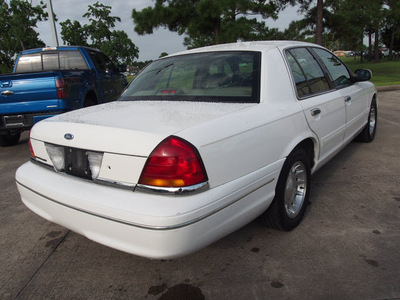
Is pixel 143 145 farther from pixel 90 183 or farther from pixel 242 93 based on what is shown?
pixel 242 93

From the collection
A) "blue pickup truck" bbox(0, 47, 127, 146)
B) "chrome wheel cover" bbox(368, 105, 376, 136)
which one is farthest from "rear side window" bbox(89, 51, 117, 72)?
"chrome wheel cover" bbox(368, 105, 376, 136)

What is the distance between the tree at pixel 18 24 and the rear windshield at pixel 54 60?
89.1 feet

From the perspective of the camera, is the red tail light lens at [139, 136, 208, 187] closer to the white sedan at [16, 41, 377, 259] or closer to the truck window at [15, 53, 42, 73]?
the white sedan at [16, 41, 377, 259]

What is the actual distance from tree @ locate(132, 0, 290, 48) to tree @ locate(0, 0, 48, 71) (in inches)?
726

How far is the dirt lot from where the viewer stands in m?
2.16

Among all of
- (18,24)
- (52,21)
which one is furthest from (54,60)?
(18,24)

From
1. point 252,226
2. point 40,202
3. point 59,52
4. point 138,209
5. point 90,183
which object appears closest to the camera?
point 138,209

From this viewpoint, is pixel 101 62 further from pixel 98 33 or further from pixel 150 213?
pixel 98 33

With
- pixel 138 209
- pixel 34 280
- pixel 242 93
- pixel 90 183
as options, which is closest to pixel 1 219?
pixel 34 280

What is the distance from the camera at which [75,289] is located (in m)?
2.23

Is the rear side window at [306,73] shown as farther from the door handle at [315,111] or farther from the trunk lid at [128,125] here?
the trunk lid at [128,125]

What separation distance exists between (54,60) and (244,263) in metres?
6.58

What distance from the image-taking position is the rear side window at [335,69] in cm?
368

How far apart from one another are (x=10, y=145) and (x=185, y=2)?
44.2 ft
